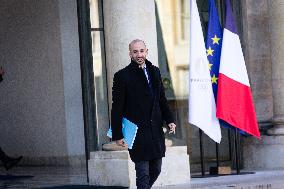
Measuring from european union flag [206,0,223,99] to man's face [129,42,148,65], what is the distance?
5227 mm

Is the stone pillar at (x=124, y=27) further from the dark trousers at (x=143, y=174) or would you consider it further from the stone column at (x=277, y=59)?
the dark trousers at (x=143, y=174)

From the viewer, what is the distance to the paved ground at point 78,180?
45.2 feet

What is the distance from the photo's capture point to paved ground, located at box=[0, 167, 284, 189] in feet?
45.2

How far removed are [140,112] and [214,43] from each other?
5.36 m

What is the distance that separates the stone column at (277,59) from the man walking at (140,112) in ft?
21.9

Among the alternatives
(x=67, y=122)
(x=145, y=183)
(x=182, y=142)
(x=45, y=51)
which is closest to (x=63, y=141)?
(x=67, y=122)

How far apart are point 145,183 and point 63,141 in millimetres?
9432

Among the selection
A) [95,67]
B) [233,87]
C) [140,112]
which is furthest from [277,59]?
[140,112]

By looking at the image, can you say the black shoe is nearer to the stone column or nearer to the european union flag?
the european union flag

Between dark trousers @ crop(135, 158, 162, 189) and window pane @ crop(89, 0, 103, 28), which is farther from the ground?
window pane @ crop(89, 0, 103, 28)

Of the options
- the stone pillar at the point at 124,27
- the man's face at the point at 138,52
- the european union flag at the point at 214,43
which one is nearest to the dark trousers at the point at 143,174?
the man's face at the point at 138,52

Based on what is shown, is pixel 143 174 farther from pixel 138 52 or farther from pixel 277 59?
pixel 277 59

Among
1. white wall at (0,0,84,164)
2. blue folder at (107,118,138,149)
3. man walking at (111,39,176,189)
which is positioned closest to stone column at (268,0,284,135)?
white wall at (0,0,84,164)

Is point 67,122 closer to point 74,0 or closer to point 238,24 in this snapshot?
point 74,0
